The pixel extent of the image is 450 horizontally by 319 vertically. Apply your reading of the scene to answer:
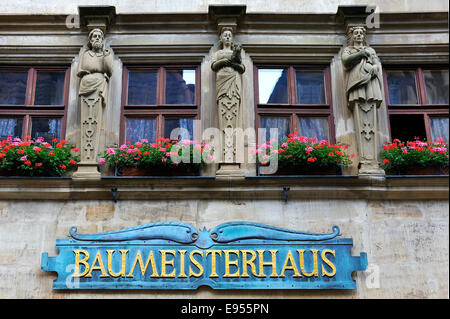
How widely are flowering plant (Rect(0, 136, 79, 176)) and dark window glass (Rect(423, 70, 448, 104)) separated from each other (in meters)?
5.07

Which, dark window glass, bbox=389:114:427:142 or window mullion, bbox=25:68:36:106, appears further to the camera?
window mullion, bbox=25:68:36:106

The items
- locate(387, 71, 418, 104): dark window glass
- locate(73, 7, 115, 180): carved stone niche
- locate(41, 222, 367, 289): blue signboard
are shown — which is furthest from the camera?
locate(387, 71, 418, 104): dark window glass

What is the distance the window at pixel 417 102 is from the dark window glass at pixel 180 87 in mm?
2803

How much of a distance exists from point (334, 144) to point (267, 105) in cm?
109

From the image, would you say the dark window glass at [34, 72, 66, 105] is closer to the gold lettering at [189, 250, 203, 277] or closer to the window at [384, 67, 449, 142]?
the gold lettering at [189, 250, 203, 277]

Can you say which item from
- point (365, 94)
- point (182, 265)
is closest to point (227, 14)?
point (365, 94)

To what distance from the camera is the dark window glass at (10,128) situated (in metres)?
8.66

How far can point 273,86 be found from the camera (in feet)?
29.5

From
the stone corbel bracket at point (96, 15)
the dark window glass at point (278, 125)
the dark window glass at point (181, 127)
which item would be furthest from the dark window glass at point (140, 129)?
the dark window glass at point (278, 125)

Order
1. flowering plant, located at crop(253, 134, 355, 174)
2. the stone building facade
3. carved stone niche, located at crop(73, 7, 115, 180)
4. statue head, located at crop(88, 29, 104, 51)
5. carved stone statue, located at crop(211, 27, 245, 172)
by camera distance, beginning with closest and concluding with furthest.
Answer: the stone building facade < flowering plant, located at crop(253, 134, 355, 174) < carved stone niche, located at crop(73, 7, 115, 180) < carved stone statue, located at crop(211, 27, 245, 172) < statue head, located at crop(88, 29, 104, 51)

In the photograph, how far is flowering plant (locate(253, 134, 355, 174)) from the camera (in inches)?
317

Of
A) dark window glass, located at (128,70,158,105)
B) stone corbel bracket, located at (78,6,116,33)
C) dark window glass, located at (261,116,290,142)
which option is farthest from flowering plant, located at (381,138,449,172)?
stone corbel bracket, located at (78,6,116,33)
